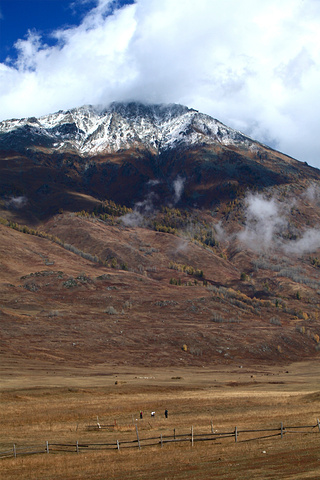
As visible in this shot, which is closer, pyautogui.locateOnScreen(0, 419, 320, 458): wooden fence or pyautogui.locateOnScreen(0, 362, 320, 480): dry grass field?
pyautogui.locateOnScreen(0, 362, 320, 480): dry grass field

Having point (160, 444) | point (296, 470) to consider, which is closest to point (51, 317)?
point (160, 444)

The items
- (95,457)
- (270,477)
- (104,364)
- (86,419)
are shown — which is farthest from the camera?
(104,364)

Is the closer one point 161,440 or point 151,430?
point 161,440

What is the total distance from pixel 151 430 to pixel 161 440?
7261 mm

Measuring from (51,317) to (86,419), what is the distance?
136827mm

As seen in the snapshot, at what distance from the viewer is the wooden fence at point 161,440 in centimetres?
3675

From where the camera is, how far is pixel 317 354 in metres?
181

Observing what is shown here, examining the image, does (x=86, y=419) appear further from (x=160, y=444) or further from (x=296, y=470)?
(x=296, y=470)

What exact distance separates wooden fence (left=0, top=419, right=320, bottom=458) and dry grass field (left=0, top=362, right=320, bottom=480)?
385 mm

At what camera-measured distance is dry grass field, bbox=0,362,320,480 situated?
30.2 meters

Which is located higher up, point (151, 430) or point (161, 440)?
point (161, 440)

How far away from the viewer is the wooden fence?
36750 mm

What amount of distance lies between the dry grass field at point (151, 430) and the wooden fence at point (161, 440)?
15.1 inches

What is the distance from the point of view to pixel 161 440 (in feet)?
123
